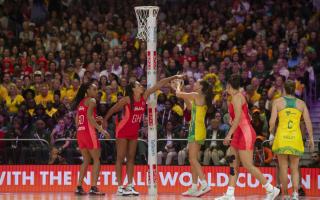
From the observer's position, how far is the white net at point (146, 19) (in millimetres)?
18109

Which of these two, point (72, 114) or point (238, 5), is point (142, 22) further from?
point (238, 5)

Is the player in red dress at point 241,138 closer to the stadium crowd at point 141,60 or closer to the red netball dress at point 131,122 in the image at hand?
the red netball dress at point 131,122

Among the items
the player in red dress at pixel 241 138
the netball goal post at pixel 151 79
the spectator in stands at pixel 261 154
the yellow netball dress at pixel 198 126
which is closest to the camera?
the player in red dress at pixel 241 138

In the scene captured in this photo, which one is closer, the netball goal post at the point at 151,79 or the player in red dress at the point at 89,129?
the netball goal post at the point at 151,79

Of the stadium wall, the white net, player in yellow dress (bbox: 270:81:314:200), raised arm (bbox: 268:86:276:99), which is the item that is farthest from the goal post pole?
raised arm (bbox: 268:86:276:99)

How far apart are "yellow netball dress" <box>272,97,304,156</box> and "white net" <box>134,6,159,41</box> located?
10.5ft

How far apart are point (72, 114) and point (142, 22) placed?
4.80m

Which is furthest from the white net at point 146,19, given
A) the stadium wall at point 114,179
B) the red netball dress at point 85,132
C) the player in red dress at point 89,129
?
the stadium wall at point 114,179

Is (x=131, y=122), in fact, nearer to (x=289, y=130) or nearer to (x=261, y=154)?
(x=289, y=130)

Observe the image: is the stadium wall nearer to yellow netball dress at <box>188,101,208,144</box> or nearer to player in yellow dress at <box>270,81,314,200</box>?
yellow netball dress at <box>188,101,208,144</box>

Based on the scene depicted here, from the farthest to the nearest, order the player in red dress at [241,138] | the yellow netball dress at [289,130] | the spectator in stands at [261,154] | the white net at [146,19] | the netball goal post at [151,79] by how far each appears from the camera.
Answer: the spectator in stands at [261,154]
the white net at [146,19]
the netball goal post at [151,79]
the yellow netball dress at [289,130]
the player in red dress at [241,138]

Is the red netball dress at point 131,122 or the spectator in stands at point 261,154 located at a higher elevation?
the red netball dress at point 131,122

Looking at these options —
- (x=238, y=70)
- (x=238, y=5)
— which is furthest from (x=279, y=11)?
(x=238, y=70)

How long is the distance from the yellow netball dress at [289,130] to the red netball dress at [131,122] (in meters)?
3.43
